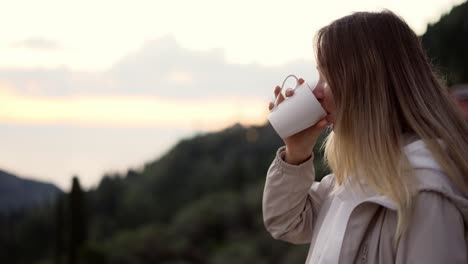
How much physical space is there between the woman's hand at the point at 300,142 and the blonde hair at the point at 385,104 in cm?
15

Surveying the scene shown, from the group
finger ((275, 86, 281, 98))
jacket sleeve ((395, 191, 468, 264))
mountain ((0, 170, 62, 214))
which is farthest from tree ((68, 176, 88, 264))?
jacket sleeve ((395, 191, 468, 264))

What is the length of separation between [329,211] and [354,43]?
316 millimetres

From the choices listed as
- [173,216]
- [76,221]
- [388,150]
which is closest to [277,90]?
[388,150]

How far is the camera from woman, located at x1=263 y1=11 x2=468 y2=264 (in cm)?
118

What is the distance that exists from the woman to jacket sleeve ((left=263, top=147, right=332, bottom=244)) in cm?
16

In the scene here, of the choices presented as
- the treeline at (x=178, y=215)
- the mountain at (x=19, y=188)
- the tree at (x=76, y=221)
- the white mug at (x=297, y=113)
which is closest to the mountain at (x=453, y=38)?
the white mug at (x=297, y=113)

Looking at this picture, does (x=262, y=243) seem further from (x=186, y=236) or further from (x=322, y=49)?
(x=322, y=49)

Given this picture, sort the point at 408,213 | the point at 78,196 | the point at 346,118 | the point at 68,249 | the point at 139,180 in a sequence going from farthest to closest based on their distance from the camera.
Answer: the point at 139,180 → the point at 68,249 → the point at 78,196 → the point at 346,118 → the point at 408,213

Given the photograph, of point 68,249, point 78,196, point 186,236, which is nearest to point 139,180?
point 186,236

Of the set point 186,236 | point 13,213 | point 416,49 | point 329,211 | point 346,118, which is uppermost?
point 416,49

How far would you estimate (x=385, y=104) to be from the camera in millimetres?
1252

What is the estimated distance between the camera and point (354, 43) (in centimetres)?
129

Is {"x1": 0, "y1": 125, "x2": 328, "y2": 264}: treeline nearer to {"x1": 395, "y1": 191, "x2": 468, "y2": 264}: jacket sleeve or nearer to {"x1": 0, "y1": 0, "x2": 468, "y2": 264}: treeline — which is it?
{"x1": 0, "y1": 0, "x2": 468, "y2": 264}: treeline

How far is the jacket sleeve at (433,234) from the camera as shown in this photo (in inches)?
45.6
